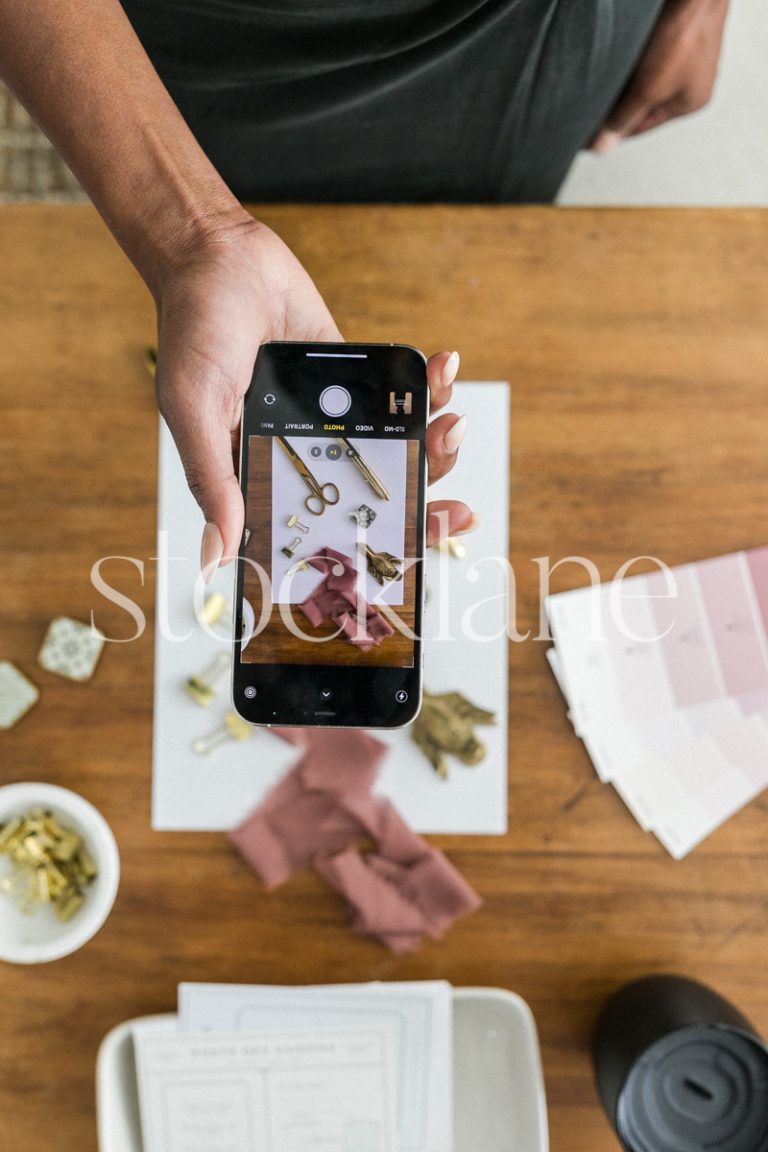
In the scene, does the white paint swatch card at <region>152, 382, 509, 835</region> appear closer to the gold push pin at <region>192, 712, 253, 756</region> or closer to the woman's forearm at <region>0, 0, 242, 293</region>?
the gold push pin at <region>192, 712, 253, 756</region>

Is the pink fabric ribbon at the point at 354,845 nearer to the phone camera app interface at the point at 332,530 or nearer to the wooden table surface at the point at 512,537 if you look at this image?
the wooden table surface at the point at 512,537

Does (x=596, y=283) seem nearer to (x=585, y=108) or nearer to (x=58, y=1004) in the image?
(x=585, y=108)

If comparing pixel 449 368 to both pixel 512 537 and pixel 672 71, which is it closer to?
pixel 512 537

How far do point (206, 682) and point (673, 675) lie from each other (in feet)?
1.18

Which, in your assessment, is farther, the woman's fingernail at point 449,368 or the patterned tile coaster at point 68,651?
the patterned tile coaster at point 68,651

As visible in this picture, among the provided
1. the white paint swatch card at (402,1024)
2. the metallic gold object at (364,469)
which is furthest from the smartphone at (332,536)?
the white paint swatch card at (402,1024)

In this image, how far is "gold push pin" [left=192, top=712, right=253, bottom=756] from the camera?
0.72 metres

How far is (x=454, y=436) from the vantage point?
60cm

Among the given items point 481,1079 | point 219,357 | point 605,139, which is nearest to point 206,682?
point 219,357

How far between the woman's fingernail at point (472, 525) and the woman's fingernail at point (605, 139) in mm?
359

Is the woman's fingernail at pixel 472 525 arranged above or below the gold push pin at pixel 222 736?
above

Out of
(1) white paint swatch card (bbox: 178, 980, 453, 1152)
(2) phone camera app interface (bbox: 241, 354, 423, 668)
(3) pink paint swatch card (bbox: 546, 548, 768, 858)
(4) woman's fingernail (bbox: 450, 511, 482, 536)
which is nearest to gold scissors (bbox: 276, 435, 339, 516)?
(2) phone camera app interface (bbox: 241, 354, 423, 668)

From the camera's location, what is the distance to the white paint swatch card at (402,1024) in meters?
0.70

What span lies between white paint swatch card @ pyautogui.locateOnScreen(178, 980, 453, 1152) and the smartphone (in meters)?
0.24
